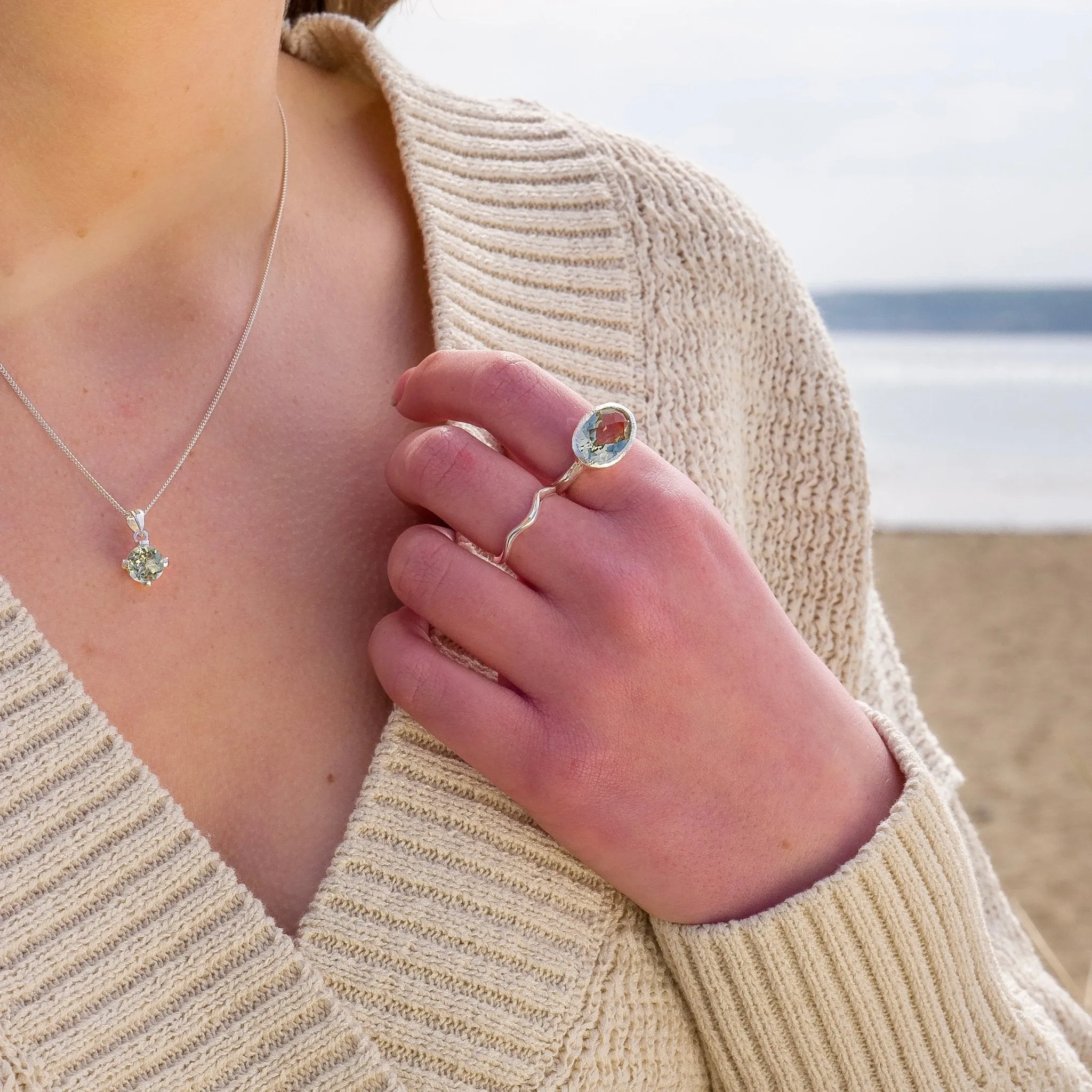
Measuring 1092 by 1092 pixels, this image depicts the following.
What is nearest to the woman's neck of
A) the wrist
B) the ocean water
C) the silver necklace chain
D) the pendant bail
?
the silver necklace chain

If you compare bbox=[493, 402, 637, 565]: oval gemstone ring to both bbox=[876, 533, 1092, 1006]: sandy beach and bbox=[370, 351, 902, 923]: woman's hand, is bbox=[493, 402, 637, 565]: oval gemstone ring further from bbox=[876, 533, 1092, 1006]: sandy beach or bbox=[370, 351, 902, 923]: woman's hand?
bbox=[876, 533, 1092, 1006]: sandy beach

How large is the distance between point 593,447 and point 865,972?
41 centimetres

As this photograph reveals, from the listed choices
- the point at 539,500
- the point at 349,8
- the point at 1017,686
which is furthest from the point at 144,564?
the point at 1017,686

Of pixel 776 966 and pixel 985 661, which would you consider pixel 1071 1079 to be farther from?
pixel 985 661

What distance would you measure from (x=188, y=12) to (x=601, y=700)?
54cm

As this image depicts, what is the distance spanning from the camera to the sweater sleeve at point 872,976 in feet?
2.44

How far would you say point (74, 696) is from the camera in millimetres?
677

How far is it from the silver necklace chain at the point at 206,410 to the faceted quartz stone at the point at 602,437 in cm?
29

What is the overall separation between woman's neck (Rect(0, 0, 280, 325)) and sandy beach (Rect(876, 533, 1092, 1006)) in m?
2.76

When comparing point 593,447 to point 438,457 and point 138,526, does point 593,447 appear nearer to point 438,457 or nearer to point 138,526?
point 438,457

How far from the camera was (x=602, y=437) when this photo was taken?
696 millimetres

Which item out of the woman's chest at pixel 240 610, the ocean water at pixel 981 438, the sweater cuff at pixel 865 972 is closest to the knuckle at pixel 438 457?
the woman's chest at pixel 240 610

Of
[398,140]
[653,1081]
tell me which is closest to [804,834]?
[653,1081]

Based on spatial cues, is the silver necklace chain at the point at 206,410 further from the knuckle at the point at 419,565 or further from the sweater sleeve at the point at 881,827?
the sweater sleeve at the point at 881,827
